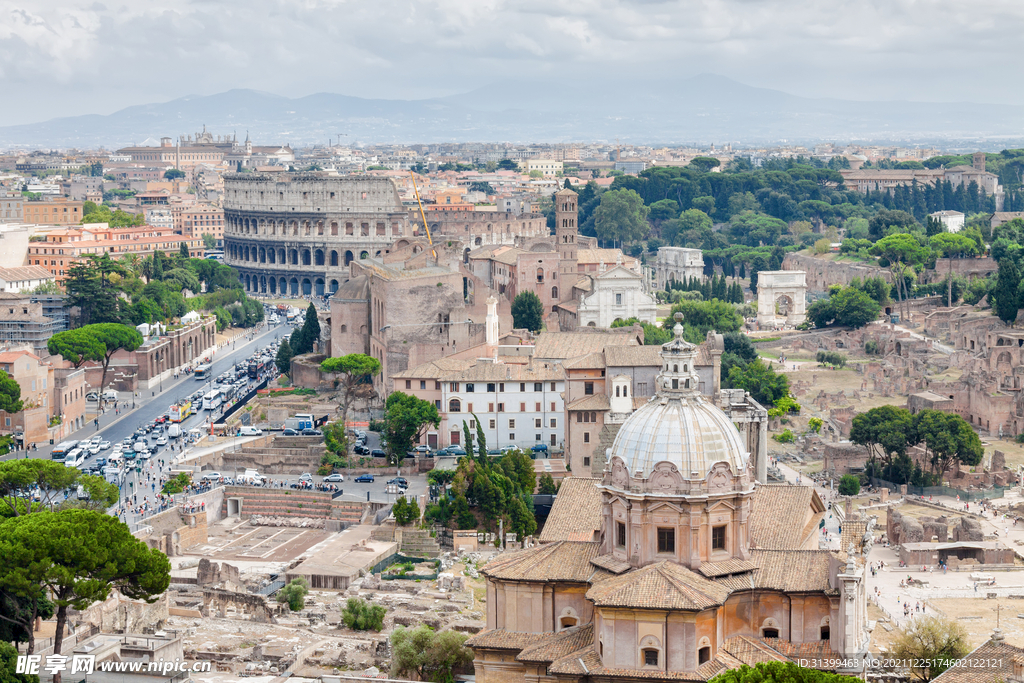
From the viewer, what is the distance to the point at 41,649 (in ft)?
121

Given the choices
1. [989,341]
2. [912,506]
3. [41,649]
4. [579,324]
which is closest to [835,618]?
[41,649]

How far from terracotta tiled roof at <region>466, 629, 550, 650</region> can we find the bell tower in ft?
171

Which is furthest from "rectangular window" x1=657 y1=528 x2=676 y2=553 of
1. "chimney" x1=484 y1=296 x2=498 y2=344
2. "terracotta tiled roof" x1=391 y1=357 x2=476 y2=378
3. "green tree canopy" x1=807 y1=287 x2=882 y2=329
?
"green tree canopy" x1=807 y1=287 x2=882 y2=329

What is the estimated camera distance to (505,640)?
33.5m

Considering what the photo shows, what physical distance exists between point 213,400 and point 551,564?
4314 cm

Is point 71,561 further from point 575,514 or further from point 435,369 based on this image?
point 435,369

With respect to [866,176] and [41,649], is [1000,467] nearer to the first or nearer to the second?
[41,649]

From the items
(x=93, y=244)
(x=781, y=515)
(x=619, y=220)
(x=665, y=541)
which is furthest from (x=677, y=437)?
(x=619, y=220)

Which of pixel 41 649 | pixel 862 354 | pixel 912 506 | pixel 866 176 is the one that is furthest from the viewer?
pixel 866 176

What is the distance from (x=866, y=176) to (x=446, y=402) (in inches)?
4868

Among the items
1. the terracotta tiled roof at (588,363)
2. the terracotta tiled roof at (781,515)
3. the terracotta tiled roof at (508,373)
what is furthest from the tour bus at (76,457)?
the terracotta tiled roof at (781,515)

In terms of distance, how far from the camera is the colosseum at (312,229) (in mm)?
133000

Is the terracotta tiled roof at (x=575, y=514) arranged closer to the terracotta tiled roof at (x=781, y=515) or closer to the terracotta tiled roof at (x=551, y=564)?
the terracotta tiled roof at (x=551, y=564)

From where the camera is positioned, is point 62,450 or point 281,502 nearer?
point 281,502
